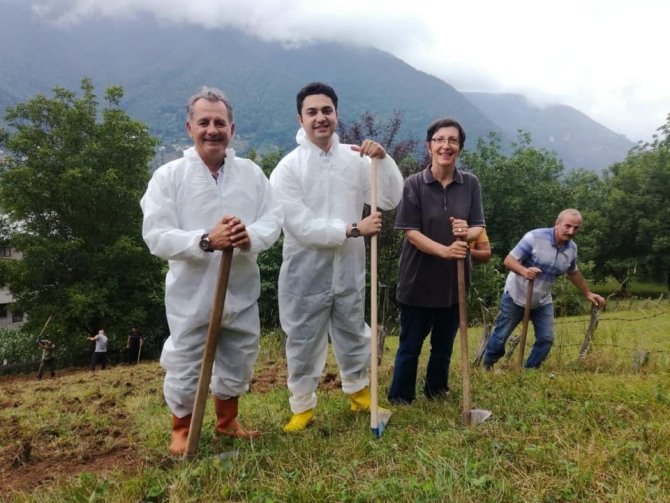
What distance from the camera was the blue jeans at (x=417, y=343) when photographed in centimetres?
414

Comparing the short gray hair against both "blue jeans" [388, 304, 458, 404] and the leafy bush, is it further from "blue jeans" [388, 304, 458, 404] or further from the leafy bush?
the leafy bush

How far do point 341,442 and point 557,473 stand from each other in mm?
1265

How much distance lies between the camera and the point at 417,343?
13.6ft

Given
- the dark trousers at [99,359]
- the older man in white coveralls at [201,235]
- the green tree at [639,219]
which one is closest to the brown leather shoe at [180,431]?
the older man in white coveralls at [201,235]

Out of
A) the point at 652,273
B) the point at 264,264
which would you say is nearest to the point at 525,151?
the point at 652,273

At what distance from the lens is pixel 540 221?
31.5m

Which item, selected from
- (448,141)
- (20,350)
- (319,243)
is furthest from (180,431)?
(20,350)

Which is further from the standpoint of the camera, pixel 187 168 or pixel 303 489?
pixel 187 168

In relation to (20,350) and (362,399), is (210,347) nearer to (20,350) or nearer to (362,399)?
(362,399)

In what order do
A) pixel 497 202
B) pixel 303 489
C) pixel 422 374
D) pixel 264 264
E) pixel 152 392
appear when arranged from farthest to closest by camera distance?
pixel 497 202 < pixel 264 264 < pixel 152 392 < pixel 422 374 < pixel 303 489

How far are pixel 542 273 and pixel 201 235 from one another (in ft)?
12.7

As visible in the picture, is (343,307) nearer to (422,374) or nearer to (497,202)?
(422,374)

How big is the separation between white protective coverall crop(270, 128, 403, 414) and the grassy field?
0.55 m

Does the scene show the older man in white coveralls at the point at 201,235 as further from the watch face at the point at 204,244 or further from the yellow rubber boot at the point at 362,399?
the yellow rubber boot at the point at 362,399
